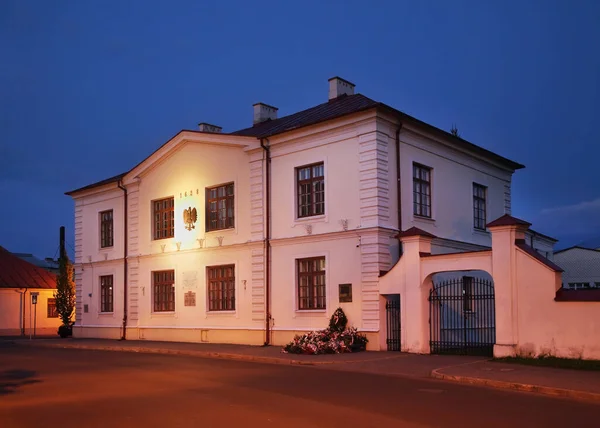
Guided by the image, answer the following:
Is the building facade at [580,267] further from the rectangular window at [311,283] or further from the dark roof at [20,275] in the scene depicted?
the dark roof at [20,275]

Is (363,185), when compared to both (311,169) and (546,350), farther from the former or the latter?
(546,350)

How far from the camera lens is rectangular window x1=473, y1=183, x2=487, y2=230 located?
27.3 metres

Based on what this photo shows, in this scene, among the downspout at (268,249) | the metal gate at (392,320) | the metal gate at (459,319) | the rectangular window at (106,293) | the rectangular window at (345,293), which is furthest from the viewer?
the rectangular window at (106,293)

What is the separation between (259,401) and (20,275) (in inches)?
1598

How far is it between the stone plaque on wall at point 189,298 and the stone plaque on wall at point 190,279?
1.07ft

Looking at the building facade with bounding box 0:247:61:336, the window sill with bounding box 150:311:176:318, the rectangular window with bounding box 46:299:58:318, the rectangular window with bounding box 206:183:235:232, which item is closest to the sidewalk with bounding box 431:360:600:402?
the rectangular window with bounding box 206:183:235:232

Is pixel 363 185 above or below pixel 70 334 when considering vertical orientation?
above

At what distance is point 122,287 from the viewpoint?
31.8m

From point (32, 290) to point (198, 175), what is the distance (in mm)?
24872

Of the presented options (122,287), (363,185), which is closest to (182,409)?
(363,185)

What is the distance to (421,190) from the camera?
24.1 meters

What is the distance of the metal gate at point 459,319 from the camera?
798 inches

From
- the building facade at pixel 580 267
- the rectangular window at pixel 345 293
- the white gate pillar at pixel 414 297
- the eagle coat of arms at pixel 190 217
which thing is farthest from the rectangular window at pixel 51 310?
the white gate pillar at pixel 414 297

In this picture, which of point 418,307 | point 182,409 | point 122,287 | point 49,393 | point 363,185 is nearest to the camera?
point 182,409
